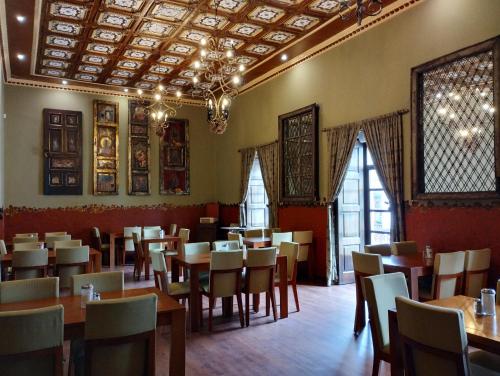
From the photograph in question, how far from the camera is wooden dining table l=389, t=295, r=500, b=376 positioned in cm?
205

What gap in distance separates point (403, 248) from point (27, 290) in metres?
4.13

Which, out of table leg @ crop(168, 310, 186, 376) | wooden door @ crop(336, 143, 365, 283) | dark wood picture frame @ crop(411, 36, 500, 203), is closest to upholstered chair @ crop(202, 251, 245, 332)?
table leg @ crop(168, 310, 186, 376)

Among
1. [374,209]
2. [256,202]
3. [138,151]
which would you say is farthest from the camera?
[138,151]

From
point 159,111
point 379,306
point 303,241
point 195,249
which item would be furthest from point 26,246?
point 379,306

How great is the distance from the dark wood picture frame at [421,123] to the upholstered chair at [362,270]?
65.7 inches

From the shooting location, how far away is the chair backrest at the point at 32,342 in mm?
2094

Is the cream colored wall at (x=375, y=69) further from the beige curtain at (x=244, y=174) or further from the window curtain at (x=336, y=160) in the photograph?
the beige curtain at (x=244, y=174)

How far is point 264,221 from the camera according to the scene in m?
10.2

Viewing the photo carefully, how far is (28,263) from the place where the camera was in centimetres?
→ 512

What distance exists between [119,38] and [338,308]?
5880 mm

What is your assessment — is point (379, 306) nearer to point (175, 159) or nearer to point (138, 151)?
point (138, 151)

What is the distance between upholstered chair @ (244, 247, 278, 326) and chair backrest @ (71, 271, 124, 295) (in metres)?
1.77

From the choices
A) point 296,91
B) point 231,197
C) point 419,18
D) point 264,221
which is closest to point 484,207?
point 419,18

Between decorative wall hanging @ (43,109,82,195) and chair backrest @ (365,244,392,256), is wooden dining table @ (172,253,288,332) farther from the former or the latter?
decorative wall hanging @ (43,109,82,195)
